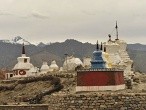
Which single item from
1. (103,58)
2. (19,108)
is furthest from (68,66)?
(103,58)

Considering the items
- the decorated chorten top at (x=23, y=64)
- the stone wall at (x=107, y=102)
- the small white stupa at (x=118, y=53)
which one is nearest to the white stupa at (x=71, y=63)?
the small white stupa at (x=118, y=53)

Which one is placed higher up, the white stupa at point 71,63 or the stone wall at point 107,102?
the white stupa at point 71,63

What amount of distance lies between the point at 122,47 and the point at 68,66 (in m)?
9.54

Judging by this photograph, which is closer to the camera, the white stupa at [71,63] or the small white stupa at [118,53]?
the small white stupa at [118,53]

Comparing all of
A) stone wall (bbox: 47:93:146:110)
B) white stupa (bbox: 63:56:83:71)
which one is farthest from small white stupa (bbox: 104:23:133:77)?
stone wall (bbox: 47:93:146:110)

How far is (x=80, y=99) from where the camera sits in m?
21.0

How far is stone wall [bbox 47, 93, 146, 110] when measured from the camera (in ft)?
67.8

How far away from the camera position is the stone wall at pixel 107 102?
2066 cm

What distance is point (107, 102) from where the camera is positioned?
2069 cm

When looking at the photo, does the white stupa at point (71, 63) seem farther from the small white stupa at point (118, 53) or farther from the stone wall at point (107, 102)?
the stone wall at point (107, 102)

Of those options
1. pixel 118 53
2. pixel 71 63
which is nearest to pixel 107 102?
pixel 118 53

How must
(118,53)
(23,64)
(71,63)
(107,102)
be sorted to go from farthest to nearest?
(23,64)
(71,63)
(118,53)
(107,102)

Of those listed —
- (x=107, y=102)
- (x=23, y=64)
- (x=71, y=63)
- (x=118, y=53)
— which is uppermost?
(x=118, y=53)

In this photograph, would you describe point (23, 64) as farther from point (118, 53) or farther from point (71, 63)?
→ point (118, 53)
